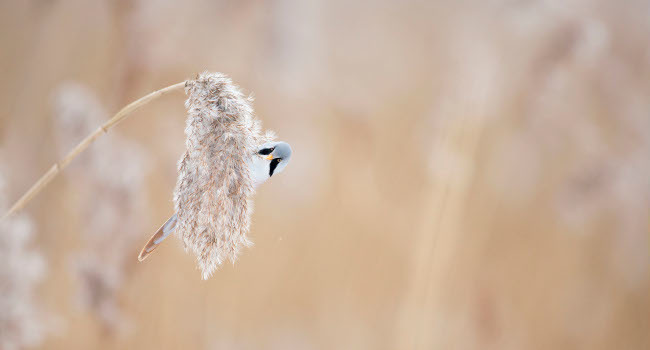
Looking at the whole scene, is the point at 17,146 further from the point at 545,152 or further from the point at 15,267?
the point at 545,152

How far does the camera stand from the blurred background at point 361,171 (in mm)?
815

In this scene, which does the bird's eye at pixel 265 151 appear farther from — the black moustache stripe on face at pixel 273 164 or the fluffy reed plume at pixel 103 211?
the fluffy reed plume at pixel 103 211

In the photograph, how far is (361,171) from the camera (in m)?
1.18

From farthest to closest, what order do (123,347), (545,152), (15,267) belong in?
(545,152) → (123,347) → (15,267)

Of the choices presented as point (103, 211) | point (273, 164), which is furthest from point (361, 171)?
point (273, 164)

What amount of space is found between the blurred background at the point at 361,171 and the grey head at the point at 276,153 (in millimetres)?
399

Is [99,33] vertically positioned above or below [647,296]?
above

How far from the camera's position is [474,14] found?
124 cm

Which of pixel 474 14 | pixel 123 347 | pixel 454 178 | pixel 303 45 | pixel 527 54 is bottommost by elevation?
pixel 123 347

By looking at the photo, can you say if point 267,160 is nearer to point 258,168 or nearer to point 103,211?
point 258,168

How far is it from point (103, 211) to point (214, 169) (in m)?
0.40

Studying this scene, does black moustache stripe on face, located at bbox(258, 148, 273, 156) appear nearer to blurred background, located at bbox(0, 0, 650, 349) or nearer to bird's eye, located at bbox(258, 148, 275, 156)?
bird's eye, located at bbox(258, 148, 275, 156)

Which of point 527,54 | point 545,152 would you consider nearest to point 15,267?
point 545,152

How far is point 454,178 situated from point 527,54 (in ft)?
1.87
